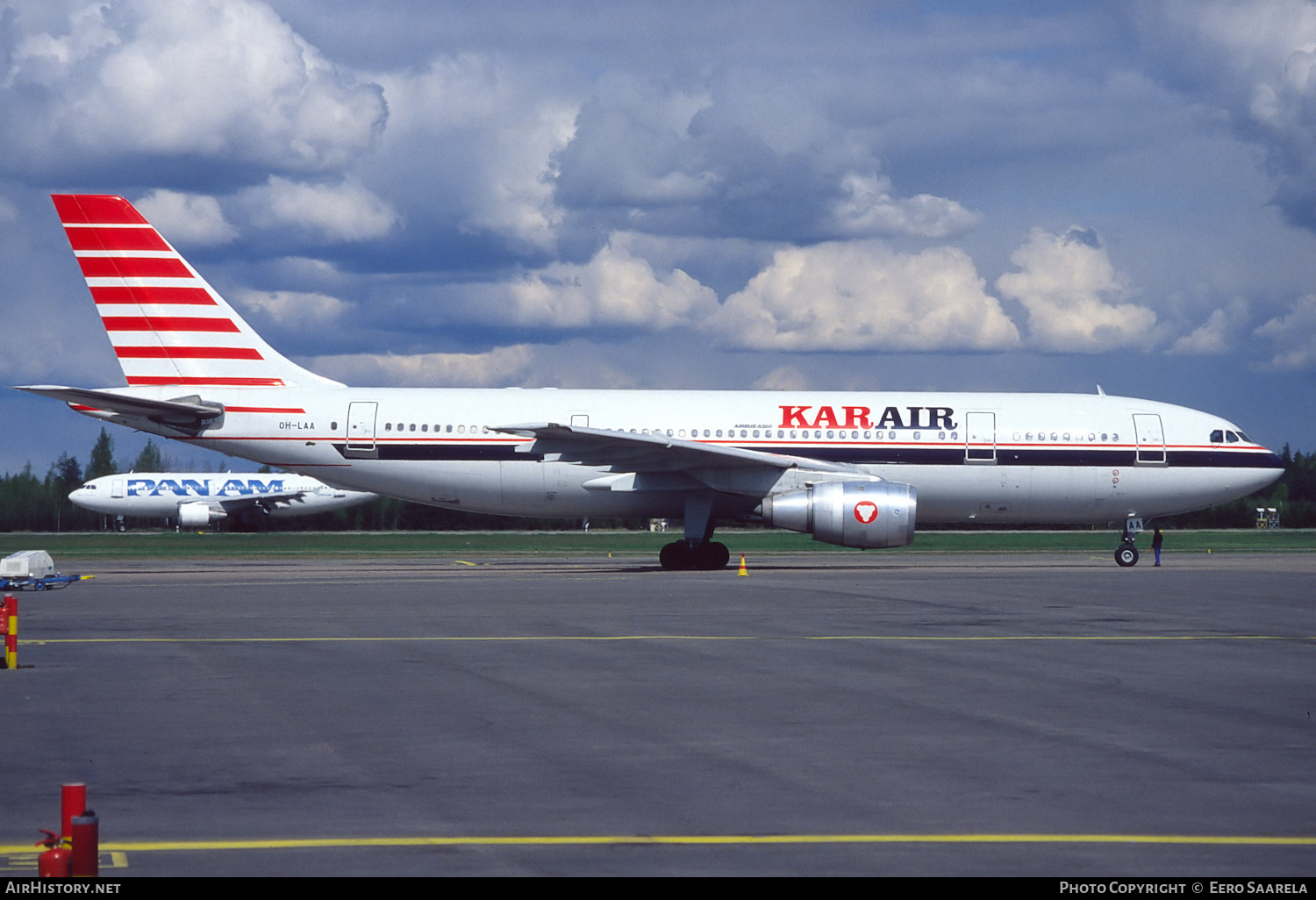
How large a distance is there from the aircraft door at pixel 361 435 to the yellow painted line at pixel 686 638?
1355 centimetres

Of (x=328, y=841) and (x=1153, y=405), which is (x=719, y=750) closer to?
(x=328, y=841)

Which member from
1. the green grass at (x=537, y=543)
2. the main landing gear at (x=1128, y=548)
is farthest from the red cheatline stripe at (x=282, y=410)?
the main landing gear at (x=1128, y=548)

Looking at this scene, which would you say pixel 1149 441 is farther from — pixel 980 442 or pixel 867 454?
pixel 867 454

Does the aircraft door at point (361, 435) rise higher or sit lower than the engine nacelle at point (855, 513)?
higher

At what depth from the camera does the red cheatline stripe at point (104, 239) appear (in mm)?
30781

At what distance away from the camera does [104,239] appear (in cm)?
3083

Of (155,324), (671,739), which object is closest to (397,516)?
(155,324)

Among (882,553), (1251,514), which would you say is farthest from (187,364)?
(1251,514)

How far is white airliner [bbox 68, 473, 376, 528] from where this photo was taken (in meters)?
70.0

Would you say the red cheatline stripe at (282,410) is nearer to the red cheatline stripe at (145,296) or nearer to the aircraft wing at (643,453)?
the red cheatline stripe at (145,296)

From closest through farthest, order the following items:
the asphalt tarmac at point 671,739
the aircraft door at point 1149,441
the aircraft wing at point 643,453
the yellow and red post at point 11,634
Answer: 1. the asphalt tarmac at point 671,739
2. the yellow and red post at point 11,634
3. the aircraft wing at point 643,453
4. the aircraft door at point 1149,441

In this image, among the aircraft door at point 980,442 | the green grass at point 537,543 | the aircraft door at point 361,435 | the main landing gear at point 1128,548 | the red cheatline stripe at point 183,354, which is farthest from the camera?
the green grass at point 537,543

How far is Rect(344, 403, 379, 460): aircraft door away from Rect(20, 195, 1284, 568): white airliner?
0.13 ft

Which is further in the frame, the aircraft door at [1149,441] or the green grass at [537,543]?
the green grass at [537,543]
